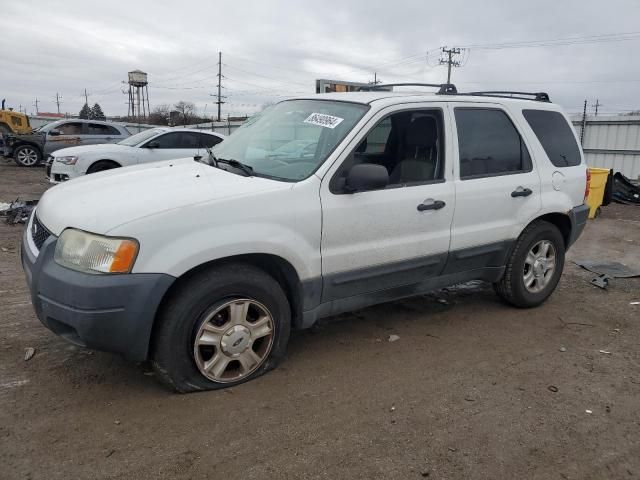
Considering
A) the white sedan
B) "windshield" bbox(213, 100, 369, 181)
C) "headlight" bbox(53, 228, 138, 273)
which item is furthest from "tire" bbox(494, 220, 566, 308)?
the white sedan

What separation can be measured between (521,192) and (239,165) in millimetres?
2362

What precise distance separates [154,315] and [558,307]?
384cm

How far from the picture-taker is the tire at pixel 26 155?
714 inches

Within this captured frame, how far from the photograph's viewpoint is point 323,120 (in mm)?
3793

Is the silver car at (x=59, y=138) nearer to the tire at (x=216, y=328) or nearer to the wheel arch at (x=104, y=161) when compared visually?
the wheel arch at (x=104, y=161)

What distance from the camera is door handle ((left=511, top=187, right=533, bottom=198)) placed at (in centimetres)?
437

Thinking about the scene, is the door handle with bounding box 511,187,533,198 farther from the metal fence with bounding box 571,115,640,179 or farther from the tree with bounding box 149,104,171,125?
the tree with bounding box 149,104,171,125

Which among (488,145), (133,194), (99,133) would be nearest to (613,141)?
(488,145)

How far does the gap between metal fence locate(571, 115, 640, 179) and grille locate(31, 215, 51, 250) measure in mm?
15977

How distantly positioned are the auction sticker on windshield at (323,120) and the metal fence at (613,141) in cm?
1436

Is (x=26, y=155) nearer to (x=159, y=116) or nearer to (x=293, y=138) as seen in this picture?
(x=293, y=138)

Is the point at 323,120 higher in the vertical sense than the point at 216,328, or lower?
higher

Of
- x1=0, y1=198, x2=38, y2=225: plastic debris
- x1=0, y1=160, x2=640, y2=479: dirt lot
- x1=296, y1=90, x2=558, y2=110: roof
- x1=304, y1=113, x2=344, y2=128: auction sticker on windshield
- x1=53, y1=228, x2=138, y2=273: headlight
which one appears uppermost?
x1=296, y1=90, x2=558, y2=110: roof

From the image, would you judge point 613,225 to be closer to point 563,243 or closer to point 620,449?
point 563,243
